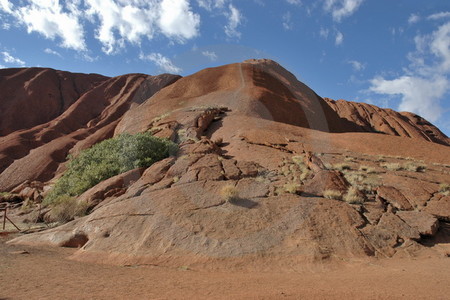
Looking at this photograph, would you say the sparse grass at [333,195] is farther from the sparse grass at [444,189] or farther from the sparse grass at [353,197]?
the sparse grass at [444,189]

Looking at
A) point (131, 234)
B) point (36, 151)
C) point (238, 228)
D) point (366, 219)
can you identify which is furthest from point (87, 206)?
point (36, 151)

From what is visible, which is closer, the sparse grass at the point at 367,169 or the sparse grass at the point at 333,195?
the sparse grass at the point at 333,195

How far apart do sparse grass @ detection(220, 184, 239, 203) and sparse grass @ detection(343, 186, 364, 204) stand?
3.78m

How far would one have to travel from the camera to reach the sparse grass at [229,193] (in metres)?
9.93

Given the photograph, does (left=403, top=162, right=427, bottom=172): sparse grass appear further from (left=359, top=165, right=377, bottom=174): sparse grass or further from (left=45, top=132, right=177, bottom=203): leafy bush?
(left=45, top=132, right=177, bottom=203): leafy bush

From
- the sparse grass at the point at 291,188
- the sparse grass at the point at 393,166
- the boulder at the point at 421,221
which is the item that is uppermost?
the sparse grass at the point at 393,166

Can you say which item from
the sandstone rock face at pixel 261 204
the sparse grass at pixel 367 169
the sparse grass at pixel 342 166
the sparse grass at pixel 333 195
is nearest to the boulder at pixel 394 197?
the sandstone rock face at pixel 261 204

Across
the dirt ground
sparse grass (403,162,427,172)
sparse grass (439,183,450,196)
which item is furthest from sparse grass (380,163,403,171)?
the dirt ground

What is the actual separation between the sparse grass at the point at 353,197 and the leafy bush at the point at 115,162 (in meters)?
9.66

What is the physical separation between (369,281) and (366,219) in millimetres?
3550

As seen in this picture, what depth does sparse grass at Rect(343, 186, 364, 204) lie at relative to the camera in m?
10.0

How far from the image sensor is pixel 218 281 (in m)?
6.26

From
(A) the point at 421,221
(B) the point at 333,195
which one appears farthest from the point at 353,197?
(A) the point at 421,221

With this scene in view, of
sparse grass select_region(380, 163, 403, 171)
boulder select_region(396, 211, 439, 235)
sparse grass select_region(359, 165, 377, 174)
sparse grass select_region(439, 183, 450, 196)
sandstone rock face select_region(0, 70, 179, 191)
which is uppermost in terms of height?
sandstone rock face select_region(0, 70, 179, 191)
